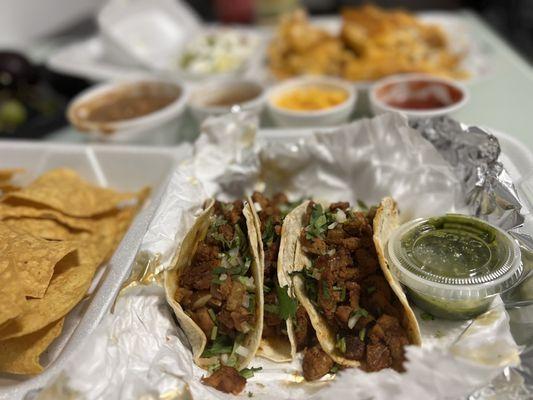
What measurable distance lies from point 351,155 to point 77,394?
129cm

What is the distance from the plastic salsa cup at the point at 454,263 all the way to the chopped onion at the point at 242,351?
50 cm

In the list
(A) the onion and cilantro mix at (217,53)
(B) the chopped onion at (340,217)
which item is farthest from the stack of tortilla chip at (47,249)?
(A) the onion and cilantro mix at (217,53)

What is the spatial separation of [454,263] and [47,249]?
1272 mm

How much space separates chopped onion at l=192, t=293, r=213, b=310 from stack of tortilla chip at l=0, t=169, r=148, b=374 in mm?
346

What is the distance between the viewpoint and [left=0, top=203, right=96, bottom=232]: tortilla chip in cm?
186

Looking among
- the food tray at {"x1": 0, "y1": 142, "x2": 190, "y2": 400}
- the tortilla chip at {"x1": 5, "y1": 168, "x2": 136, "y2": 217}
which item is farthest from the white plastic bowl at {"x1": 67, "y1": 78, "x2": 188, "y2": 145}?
the tortilla chip at {"x1": 5, "y1": 168, "x2": 136, "y2": 217}

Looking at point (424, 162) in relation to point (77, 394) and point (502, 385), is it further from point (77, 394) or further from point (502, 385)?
point (77, 394)

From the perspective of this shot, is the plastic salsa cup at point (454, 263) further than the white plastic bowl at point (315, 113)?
No

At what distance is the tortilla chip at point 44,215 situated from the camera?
1855mm

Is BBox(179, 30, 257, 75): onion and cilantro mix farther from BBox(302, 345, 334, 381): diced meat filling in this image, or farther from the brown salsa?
BBox(302, 345, 334, 381): diced meat filling

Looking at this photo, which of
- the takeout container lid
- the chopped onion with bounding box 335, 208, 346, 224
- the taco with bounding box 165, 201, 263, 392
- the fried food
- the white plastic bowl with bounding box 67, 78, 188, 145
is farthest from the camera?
the takeout container lid

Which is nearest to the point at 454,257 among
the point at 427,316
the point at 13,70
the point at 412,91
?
the point at 427,316

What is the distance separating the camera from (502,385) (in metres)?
1.21

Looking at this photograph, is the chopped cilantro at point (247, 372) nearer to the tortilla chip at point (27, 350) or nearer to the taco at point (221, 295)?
the taco at point (221, 295)
